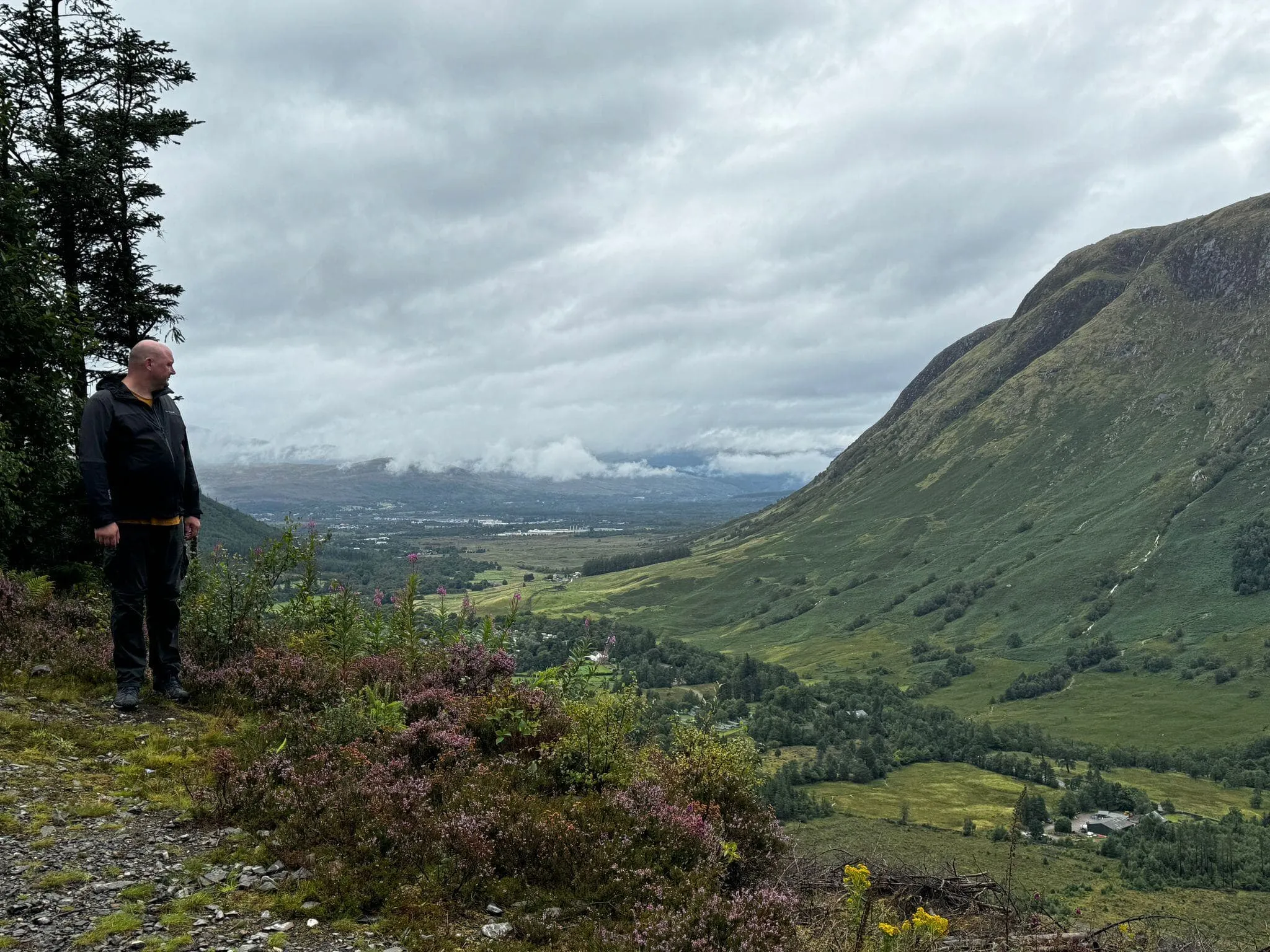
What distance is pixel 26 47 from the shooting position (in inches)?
710

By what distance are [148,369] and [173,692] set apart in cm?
461

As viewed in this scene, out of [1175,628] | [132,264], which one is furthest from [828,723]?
[132,264]

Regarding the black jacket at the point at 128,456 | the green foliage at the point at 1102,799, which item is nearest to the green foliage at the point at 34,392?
the black jacket at the point at 128,456

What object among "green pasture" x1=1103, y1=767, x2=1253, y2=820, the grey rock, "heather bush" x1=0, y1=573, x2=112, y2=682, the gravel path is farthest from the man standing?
"green pasture" x1=1103, y1=767, x2=1253, y2=820

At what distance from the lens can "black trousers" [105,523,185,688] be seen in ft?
31.1

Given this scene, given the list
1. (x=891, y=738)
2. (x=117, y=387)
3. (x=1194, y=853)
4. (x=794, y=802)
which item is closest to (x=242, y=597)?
(x=117, y=387)

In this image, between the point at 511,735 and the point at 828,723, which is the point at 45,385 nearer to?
the point at 511,735

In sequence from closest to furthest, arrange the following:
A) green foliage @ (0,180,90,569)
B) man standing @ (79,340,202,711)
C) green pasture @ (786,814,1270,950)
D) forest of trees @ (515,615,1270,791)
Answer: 1. man standing @ (79,340,202,711)
2. green foliage @ (0,180,90,569)
3. green pasture @ (786,814,1270,950)
4. forest of trees @ (515,615,1270,791)

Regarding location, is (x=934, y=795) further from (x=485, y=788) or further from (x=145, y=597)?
(x=145, y=597)

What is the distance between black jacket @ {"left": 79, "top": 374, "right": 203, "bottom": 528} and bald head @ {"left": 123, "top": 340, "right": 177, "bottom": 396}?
150 millimetres

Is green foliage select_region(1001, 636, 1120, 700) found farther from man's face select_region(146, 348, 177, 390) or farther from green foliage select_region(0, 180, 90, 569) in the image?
man's face select_region(146, 348, 177, 390)

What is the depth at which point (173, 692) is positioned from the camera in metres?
10.3

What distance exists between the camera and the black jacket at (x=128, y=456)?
8.77 m

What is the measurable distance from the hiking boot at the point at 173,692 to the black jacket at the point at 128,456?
258 cm
